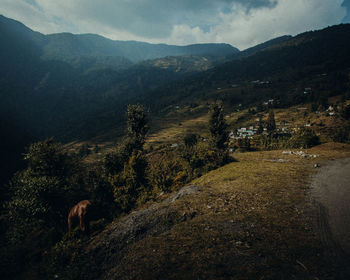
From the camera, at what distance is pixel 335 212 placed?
39.7 feet

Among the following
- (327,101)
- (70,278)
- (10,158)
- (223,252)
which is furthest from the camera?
(327,101)

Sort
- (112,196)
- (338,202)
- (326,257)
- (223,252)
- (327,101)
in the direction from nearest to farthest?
(326,257), (223,252), (338,202), (112,196), (327,101)

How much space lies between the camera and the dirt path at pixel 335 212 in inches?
330

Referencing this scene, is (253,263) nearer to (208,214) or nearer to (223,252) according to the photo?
(223,252)

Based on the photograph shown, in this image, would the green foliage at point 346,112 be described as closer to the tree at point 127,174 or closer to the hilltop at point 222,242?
the hilltop at point 222,242

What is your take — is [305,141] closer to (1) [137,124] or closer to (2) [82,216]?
(1) [137,124]

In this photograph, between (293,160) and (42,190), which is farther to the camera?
(293,160)

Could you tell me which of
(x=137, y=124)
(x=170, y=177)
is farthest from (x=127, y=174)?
(x=137, y=124)

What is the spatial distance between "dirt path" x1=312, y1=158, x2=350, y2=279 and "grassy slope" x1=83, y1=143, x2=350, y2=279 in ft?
1.56

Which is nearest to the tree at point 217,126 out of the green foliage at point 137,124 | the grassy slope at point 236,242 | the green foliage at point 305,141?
the green foliage at point 305,141

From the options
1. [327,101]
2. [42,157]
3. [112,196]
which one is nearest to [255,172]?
[112,196]

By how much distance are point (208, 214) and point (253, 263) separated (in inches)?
212

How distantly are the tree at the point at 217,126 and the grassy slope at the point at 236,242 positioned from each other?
24.3 meters

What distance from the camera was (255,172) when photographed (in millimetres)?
23297
